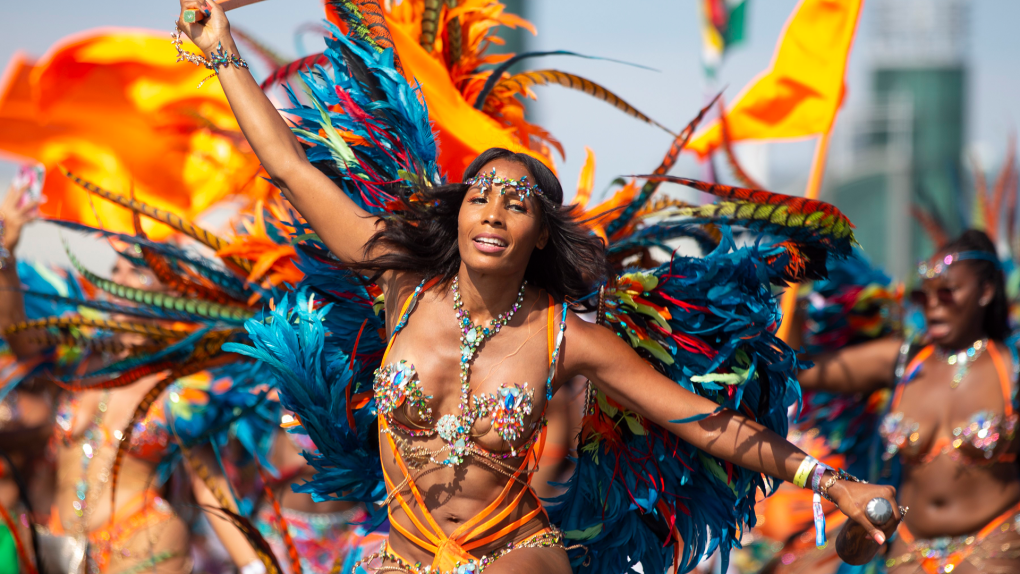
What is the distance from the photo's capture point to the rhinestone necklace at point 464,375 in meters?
2.37

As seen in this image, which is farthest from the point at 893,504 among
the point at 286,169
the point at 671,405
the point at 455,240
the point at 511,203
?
the point at 286,169

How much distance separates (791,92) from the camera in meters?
3.90

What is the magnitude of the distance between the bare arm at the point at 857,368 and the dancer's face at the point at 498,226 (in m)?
2.42

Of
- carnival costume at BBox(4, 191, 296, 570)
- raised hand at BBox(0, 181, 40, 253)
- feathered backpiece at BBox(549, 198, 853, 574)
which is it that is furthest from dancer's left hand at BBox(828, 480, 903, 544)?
raised hand at BBox(0, 181, 40, 253)

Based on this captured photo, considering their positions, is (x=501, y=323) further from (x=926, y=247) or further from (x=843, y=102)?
(x=926, y=247)

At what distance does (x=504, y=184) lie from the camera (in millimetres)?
2348

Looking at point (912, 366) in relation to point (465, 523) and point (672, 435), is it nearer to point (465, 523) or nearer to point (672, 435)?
point (672, 435)

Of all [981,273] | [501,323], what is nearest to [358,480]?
[501,323]

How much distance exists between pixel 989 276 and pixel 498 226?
2.85m

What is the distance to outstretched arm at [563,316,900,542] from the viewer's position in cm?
239

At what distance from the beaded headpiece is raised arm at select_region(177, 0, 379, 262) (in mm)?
314

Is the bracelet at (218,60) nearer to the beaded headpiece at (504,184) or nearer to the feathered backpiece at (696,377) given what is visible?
the beaded headpiece at (504,184)

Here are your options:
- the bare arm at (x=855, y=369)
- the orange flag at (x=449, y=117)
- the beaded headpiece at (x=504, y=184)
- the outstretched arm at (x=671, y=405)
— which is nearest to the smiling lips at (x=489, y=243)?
the beaded headpiece at (x=504, y=184)

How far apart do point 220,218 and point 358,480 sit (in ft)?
10.1
